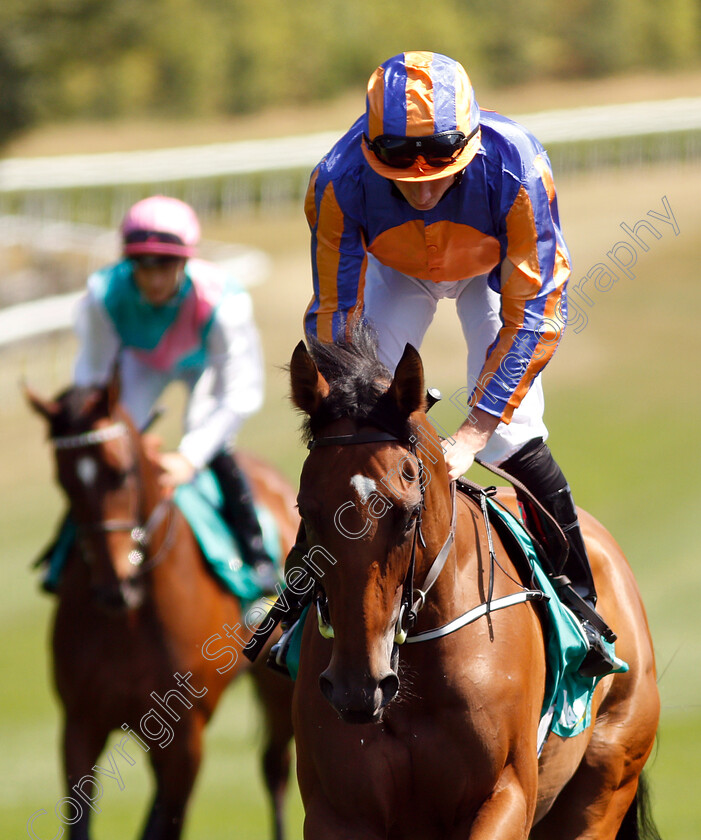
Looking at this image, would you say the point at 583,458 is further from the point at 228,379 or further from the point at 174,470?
the point at 174,470

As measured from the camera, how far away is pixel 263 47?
1029 inches

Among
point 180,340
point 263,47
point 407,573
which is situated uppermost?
point 407,573

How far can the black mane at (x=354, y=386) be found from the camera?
2.75 meters

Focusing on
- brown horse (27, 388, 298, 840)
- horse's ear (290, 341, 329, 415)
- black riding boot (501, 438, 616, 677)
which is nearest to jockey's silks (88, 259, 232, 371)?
brown horse (27, 388, 298, 840)

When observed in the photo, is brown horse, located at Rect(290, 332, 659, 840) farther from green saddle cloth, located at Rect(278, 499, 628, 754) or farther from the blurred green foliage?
the blurred green foliage

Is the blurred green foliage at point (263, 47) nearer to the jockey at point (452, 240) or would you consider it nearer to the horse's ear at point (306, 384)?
the jockey at point (452, 240)

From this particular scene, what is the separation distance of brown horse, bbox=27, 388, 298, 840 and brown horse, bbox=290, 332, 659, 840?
190 cm

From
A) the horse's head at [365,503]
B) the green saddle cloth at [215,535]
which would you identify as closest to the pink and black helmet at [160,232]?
the green saddle cloth at [215,535]

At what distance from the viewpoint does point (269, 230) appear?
19.1m

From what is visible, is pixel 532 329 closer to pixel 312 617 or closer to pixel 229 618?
pixel 312 617

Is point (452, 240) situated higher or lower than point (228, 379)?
higher

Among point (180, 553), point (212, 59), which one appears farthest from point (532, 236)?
point (212, 59)

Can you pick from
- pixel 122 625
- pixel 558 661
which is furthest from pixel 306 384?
pixel 122 625

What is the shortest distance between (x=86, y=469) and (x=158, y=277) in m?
1.19
